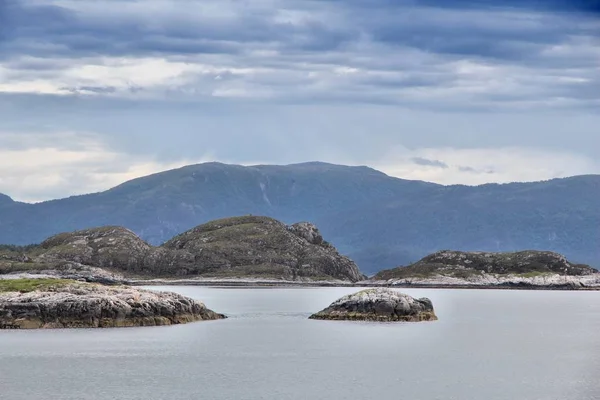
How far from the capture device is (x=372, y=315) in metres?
154

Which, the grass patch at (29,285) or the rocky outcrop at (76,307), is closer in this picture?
the rocky outcrop at (76,307)

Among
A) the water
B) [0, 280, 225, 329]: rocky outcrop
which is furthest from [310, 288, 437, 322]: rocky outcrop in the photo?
[0, 280, 225, 329]: rocky outcrop

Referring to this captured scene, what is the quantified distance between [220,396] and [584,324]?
4016 inches

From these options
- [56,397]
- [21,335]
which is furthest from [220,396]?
[21,335]

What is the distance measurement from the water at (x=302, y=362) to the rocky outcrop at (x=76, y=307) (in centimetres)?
267

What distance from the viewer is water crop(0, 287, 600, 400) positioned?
9056 cm

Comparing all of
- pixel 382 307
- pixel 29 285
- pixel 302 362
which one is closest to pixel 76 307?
pixel 29 285

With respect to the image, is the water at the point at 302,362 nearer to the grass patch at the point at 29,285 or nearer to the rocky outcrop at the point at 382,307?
the rocky outcrop at the point at 382,307

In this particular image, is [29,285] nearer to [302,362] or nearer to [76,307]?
[76,307]

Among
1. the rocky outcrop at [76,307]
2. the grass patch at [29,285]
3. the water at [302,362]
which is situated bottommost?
the water at [302,362]

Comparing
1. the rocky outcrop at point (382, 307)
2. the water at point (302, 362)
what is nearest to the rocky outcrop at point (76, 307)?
the water at point (302, 362)

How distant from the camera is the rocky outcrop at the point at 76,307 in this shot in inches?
5404

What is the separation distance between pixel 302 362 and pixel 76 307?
128 ft

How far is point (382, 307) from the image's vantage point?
152000 millimetres
